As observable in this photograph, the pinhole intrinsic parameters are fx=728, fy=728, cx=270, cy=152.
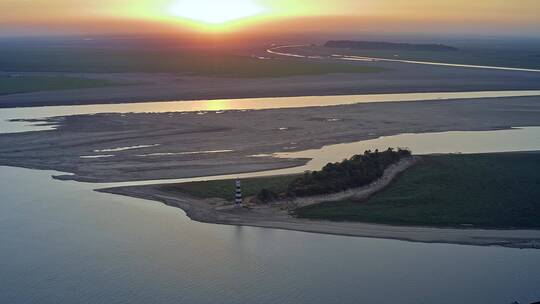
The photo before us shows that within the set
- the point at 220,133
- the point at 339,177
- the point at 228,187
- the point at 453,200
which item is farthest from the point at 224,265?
the point at 220,133

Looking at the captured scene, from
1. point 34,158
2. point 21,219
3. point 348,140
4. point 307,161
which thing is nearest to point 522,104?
point 348,140

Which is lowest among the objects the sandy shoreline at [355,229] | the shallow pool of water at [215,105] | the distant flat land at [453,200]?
the shallow pool of water at [215,105]

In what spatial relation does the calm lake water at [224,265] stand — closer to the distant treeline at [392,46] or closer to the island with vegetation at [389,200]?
the island with vegetation at [389,200]

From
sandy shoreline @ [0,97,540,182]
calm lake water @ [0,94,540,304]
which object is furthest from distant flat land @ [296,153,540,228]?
sandy shoreline @ [0,97,540,182]

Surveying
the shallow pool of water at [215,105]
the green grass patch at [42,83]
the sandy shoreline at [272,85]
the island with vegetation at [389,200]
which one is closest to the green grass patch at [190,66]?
the sandy shoreline at [272,85]

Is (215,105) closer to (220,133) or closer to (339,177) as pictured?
(220,133)

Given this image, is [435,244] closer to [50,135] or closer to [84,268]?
[84,268]
